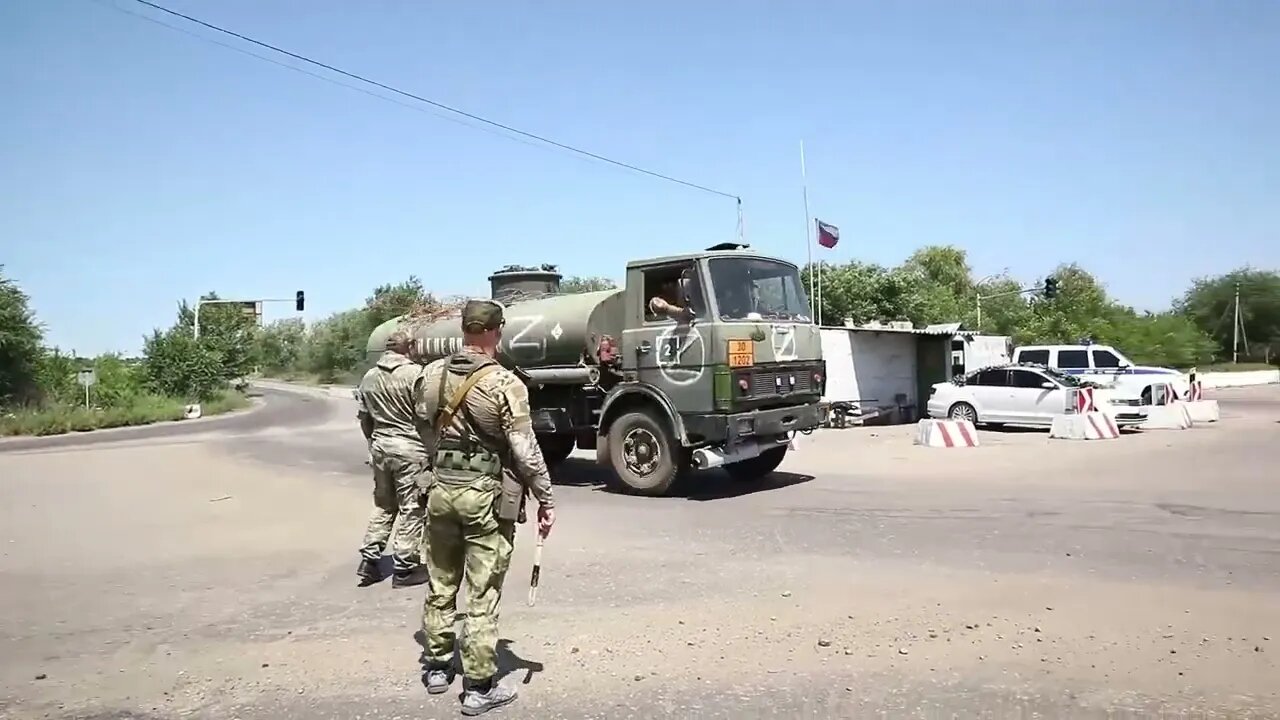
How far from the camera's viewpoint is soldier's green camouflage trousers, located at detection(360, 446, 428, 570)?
23.3 feet

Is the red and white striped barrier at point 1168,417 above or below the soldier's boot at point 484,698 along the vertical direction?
above

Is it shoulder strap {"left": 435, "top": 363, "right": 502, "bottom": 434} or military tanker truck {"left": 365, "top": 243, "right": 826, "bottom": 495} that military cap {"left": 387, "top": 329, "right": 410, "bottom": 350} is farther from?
military tanker truck {"left": 365, "top": 243, "right": 826, "bottom": 495}

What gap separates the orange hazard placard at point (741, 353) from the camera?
10.5 meters

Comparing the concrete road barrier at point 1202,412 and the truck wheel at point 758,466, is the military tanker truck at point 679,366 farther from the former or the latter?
the concrete road barrier at point 1202,412

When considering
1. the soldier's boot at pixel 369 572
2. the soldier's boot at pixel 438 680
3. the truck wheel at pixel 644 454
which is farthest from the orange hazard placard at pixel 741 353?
the soldier's boot at pixel 438 680

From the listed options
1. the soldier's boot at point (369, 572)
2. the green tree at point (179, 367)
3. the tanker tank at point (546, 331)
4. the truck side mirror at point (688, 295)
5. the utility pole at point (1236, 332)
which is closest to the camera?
the soldier's boot at point (369, 572)

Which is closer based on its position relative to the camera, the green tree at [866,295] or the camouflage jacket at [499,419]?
the camouflage jacket at [499,419]

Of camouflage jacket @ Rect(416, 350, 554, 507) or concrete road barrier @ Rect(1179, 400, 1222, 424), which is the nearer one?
camouflage jacket @ Rect(416, 350, 554, 507)

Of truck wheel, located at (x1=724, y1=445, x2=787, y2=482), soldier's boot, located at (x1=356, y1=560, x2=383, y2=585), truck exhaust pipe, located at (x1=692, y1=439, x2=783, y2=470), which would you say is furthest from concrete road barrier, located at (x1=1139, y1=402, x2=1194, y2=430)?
soldier's boot, located at (x1=356, y1=560, x2=383, y2=585)

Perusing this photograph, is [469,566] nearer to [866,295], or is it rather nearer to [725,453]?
[725,453]

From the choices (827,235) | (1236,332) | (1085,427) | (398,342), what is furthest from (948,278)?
(398,342)

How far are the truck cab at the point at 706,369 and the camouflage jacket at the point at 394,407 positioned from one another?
4047mm

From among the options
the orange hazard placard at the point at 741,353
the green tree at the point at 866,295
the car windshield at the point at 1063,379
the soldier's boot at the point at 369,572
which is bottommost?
the soldier's boot at the point at 369,572

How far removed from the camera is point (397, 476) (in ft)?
23.7
